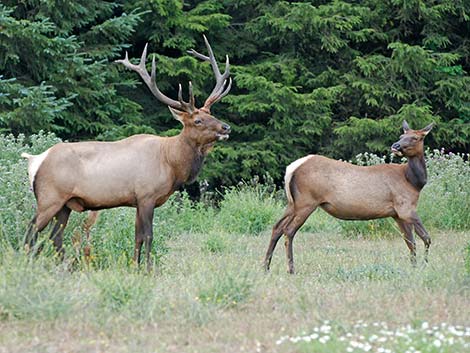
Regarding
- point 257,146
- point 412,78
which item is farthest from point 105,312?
point 412,78

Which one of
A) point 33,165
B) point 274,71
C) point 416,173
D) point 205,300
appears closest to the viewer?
point 205,300

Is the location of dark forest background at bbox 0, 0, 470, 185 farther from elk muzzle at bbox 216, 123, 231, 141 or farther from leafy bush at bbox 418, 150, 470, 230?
elk muzzle at bbox 216, 123, 231, 141

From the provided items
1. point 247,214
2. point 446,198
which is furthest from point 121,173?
point 446,198

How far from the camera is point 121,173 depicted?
8594mm

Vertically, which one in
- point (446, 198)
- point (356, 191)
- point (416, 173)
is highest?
point (416, 173)

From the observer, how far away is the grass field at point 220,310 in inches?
Answer: 227

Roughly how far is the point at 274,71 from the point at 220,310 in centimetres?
1257

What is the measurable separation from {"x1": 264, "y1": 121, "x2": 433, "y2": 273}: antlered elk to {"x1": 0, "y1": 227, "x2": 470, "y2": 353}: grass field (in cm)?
157

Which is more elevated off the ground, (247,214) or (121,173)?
(121,173)

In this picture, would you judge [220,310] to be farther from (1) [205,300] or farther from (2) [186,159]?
(2) [186,159]

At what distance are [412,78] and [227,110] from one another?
3.91 meters

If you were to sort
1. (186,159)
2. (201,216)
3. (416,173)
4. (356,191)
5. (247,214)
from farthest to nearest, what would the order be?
(201,216)
(247,214)
(416,173)
(356,191)
(186,159)

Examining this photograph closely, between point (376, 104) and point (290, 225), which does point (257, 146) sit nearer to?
point (376, 104)

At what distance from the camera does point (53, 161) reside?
8414mm
